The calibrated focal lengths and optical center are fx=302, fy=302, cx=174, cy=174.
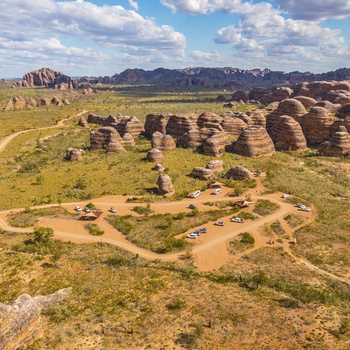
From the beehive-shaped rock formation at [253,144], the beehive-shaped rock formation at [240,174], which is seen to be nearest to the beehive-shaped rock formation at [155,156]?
the beehive-shaped rock formation at [240,174]

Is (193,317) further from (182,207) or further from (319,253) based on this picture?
(182,207)

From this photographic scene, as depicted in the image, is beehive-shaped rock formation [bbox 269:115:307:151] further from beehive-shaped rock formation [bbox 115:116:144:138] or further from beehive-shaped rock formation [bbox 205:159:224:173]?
beehive-shaped rock formation [bbox 115:116:144:138]

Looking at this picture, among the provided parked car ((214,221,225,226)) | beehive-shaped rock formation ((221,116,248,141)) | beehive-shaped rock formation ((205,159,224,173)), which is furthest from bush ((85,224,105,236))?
beehive-shaped rock formation ((221,116,248,141))

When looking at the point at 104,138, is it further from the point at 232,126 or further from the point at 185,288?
the point at 185,288

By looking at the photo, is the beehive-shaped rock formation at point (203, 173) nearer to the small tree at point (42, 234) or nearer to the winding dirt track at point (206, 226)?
the winding dirt track at point (206, 226)

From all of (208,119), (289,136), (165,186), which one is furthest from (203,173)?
(289,136)
